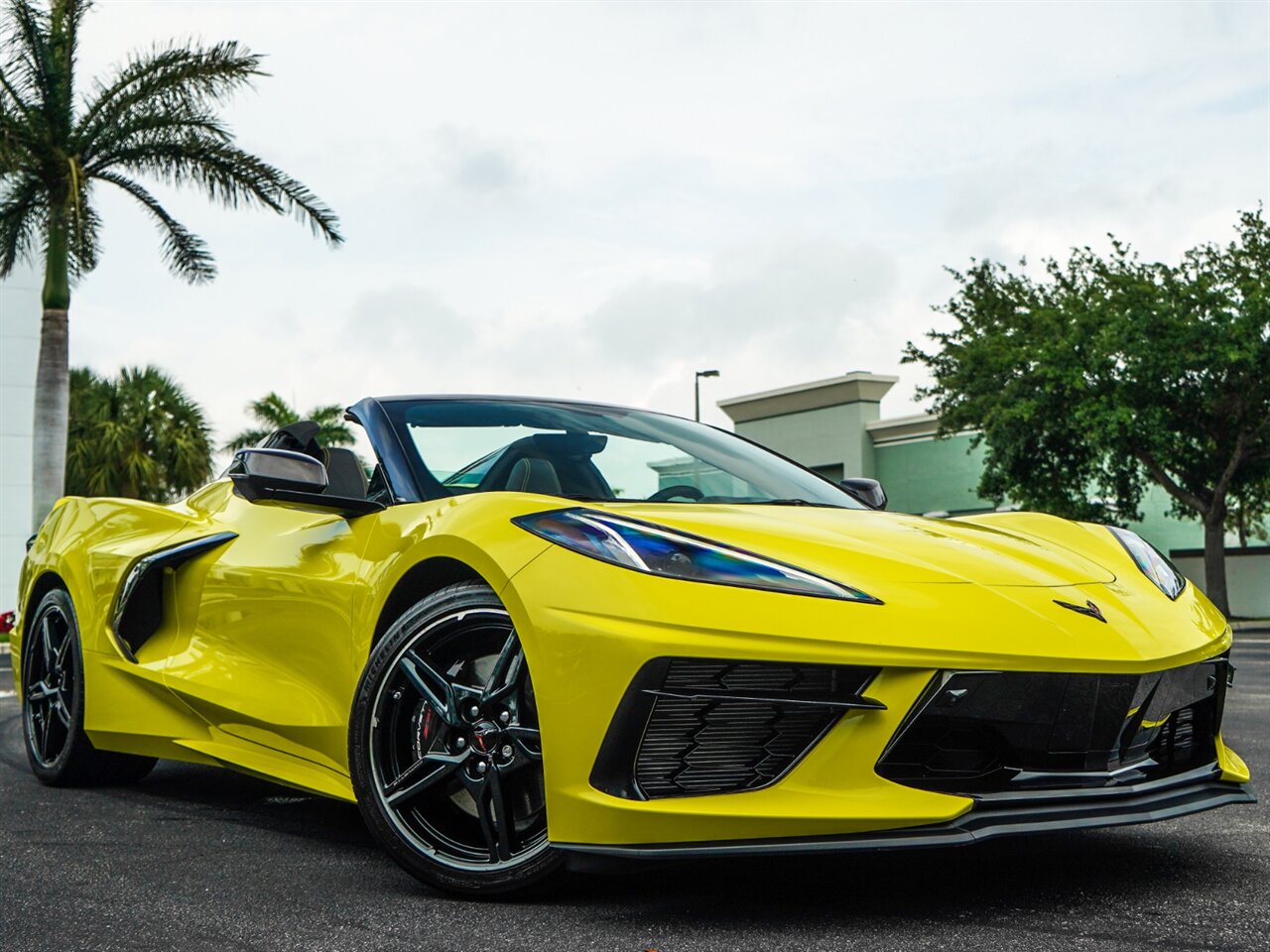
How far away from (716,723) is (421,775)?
788mm

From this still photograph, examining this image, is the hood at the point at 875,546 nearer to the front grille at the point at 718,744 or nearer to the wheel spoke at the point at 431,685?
the front grille at the point at 718,744

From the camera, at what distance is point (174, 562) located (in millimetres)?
4645

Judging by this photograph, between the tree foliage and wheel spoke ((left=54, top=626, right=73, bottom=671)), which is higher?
the tree foliage

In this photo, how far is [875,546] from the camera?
3283 mm

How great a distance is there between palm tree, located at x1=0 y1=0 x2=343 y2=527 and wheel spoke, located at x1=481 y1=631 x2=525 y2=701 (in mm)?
17441

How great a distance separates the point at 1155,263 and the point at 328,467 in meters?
27.8

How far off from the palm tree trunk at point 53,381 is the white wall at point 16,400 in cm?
1326

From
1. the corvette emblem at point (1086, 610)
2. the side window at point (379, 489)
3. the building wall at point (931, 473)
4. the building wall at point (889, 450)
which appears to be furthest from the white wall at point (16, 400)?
the corvette emblem at point (1086, 610)

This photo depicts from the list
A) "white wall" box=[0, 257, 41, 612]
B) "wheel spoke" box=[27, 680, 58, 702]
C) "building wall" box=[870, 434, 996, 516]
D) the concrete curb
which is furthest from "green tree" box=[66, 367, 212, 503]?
"wheel spoke" box=[27, 680, 58, 702]

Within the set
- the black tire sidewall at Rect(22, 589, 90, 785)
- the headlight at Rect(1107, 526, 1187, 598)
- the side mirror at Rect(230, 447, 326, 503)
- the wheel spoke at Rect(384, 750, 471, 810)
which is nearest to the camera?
the wheel spoke at Rect(384, 750, 471, 810)

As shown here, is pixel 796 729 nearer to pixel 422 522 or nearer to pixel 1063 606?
pixel 1063 606

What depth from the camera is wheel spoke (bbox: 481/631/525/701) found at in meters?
3.15

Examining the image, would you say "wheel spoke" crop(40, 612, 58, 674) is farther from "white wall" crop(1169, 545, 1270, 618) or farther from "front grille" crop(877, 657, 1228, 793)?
"white wall" crop(1169, 545, 1270, 618)

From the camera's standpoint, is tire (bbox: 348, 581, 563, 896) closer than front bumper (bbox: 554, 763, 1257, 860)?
No
